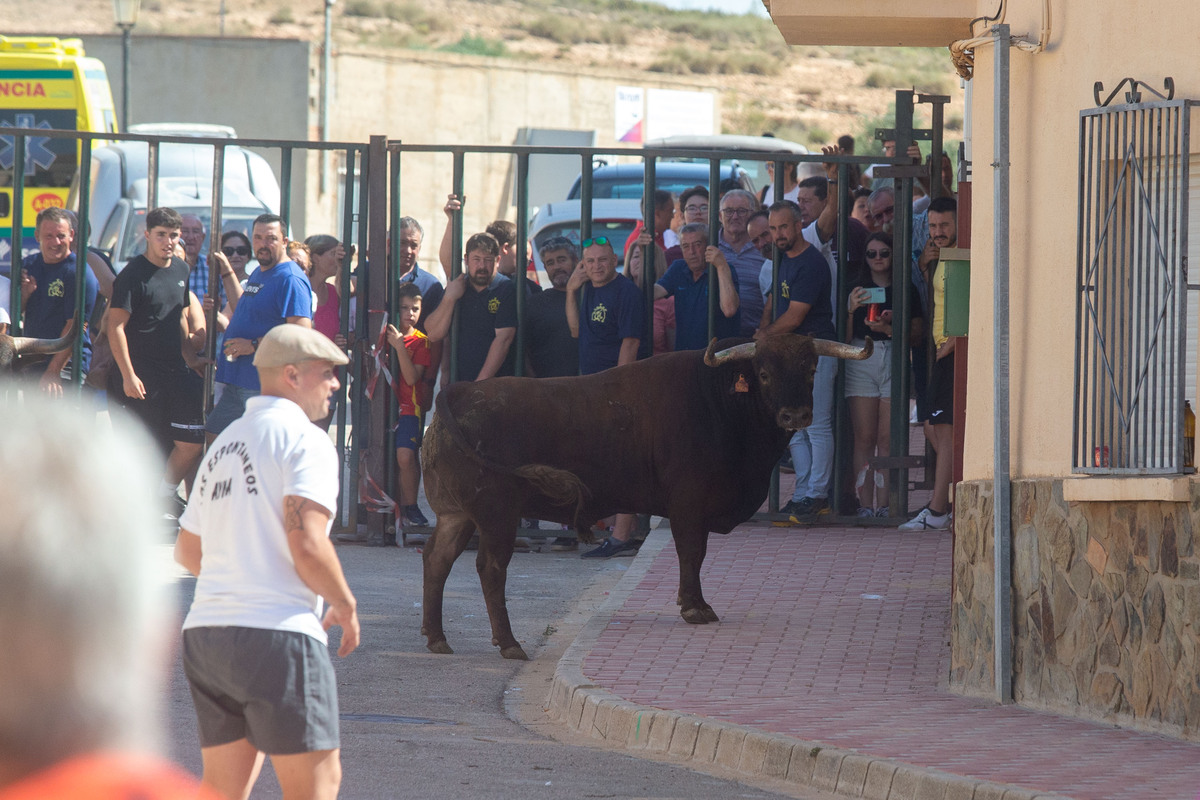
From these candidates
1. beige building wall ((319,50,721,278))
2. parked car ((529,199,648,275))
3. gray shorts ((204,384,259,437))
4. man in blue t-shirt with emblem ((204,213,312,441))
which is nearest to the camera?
man in blue t-shirt with emblem ((204,213,312,441))

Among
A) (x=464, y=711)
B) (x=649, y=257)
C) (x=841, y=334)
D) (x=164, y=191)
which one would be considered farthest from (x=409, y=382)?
(x=164, y=191)

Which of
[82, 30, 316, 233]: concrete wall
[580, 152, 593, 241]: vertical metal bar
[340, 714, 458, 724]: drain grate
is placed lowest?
[340, 714, 458, 724]: drain grate

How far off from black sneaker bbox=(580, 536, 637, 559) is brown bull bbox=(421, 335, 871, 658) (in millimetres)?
2670

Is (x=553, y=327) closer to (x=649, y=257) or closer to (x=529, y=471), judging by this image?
(x=649, y=257)

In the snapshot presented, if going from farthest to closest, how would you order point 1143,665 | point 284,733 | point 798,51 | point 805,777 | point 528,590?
point 798,51 → point 528,590 → point 1143,665 → point 805,777 → point 284,733

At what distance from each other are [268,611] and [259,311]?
7.53 meters

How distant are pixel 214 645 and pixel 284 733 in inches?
12.9

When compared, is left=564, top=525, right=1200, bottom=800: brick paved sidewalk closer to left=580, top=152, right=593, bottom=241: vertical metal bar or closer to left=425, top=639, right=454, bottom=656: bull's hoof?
left=425, top=639, right=454, bottom=656: bull's hoof

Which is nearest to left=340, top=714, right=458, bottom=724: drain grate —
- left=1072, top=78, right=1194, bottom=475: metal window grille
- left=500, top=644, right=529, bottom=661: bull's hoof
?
left=500, top=644, right=529, bottom=661: bull's hoof

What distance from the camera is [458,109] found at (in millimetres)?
41531

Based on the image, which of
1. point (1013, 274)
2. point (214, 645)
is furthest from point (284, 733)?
point (1013, 274)

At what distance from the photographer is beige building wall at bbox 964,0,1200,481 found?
A: 755 centimetres

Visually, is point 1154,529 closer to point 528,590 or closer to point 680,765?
point 680,765

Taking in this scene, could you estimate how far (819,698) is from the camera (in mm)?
7977
